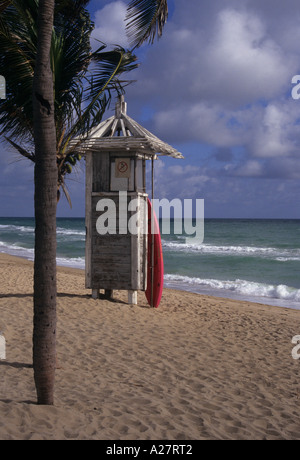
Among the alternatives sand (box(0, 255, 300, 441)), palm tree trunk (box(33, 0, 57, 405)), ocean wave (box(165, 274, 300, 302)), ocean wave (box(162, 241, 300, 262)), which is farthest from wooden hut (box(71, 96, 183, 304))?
ocean wave (box(162, 241, 300, 262))

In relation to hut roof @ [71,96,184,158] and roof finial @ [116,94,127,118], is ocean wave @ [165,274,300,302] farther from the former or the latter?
roof finial @ [116,94,127,118]

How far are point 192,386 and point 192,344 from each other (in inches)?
75.2

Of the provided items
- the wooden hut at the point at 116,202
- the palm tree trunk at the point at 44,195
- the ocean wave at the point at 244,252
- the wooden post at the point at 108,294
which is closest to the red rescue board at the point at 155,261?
the wooden hut at the point at 116,202

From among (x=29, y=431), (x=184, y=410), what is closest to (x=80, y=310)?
(x=184, y=410)

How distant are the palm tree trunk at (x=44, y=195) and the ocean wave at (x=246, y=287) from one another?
11.3 m

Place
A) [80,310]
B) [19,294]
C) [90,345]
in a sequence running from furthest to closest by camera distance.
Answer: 1. [19,294]
2. [80,310]
3. [90,345]

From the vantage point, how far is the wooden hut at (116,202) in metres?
9.36

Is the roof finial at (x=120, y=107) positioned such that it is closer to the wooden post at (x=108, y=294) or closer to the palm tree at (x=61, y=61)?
the palm tree at (x=61, y=61)

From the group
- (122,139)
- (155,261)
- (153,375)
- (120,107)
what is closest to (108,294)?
(155,261)

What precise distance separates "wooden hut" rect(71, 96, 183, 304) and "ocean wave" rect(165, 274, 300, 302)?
6.61 m

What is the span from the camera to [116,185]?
947 cm

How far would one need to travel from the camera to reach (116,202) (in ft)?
31.1

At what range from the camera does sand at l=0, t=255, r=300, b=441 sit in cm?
413
